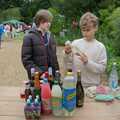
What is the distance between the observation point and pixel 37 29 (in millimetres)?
3949

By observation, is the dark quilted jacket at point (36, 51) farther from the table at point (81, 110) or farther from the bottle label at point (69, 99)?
the bottle label at point (69, 99)

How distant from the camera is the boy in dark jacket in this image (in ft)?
12.6

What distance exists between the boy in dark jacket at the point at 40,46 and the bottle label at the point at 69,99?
42.0 inches

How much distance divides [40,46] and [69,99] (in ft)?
4.31

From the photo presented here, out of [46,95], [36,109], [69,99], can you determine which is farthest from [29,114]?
[69,99]

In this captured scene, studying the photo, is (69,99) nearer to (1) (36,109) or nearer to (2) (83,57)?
(1) (36,109)

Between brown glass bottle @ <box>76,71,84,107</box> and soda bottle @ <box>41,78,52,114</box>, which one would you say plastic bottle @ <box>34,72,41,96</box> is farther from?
brown glass bottle @ <box>76,71,84,107</box>

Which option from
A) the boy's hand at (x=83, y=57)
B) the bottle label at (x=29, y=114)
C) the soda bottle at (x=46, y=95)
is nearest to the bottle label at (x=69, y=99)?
the soda bottle at (x=46, y=95)

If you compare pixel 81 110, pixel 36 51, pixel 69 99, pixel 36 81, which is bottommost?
pixel 81 110

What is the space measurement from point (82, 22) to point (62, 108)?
0.99 meters

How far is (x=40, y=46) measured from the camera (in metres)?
3.96

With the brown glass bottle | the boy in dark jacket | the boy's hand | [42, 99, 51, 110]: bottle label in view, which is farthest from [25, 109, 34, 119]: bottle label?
the boy in dark jacket

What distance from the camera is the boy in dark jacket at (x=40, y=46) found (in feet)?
12.6

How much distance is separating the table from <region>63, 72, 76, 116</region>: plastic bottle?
2.7 inches
